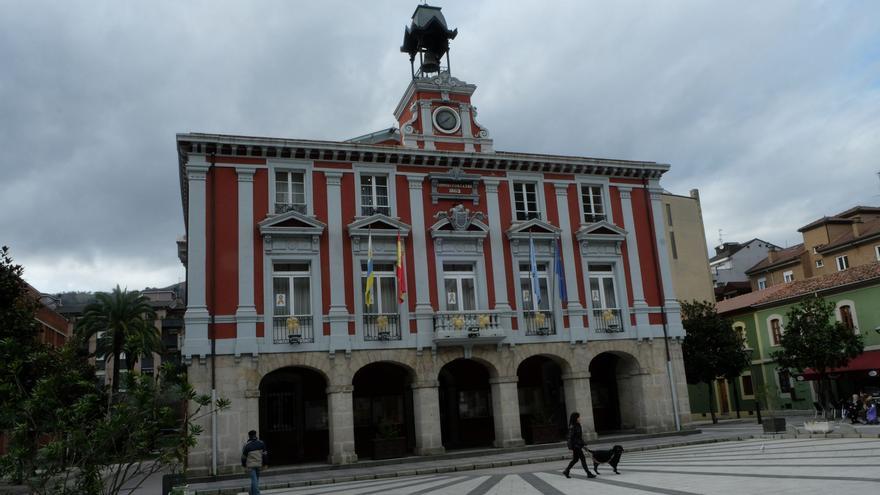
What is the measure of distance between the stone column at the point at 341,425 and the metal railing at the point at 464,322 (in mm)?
4143

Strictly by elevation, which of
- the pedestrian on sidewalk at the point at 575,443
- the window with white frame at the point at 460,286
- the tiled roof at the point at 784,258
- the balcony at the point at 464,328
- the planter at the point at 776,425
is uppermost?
the tiled roof at the point at 784,258

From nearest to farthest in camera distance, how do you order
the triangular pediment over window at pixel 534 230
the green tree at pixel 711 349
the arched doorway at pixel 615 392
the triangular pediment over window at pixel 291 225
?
the triangular pediment over window at pixel 291 225 < the triangular pediment over window at pixel 534 230 < the arched doorway at pixel 615 392 < the green tree at pixel 711 349

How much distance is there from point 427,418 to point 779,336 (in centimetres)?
2611

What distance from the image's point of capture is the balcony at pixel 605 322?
94.6 ft

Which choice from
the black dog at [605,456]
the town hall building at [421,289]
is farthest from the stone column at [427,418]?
the black dog at [605,456]

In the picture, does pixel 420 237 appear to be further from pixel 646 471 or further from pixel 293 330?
pixel 646 471

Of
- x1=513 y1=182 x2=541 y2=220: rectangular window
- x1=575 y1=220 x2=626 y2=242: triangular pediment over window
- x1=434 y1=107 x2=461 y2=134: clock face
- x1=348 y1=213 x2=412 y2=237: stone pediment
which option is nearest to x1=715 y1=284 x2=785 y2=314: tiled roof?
x1=575 y1=220 x2=626 y2=242: triangular pediment over window

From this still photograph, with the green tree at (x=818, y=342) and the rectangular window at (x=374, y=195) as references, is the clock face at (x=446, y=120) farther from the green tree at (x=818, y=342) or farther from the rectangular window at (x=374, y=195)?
the green tree at (x=818, y=342)

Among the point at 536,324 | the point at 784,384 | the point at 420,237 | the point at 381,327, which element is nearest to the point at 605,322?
the point at 536,324

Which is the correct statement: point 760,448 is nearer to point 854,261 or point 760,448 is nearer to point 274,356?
point 274,356

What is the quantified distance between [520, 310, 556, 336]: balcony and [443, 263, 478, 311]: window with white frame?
2.18 meters

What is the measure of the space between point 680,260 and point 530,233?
79.7 feet

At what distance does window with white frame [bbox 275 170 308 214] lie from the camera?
25781 mm

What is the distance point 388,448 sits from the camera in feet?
83.0
